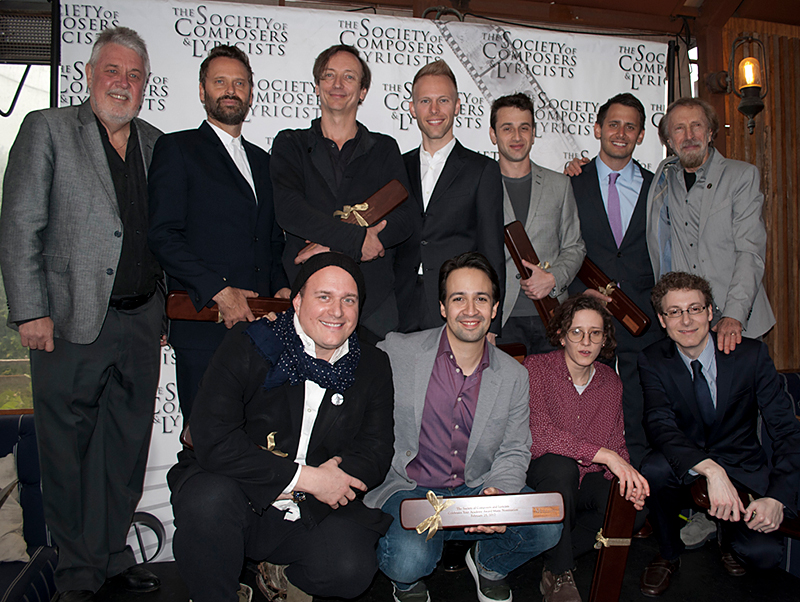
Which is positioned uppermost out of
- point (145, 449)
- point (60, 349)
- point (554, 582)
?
point (60, 349)

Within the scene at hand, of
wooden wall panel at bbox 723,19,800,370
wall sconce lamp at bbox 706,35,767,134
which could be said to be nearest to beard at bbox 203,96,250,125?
wall sconce lamp at bbox 706,35,767,134

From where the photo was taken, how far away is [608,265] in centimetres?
312

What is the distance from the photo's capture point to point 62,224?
2389 mm

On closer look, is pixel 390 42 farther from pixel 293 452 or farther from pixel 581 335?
pixel 293 452

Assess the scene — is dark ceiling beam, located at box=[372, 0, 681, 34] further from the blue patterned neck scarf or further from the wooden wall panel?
the blue patterned neck scarf

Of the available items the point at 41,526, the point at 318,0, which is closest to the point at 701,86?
the point at 318,0

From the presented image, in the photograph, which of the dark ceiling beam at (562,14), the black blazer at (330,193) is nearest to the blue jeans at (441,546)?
the black blazer at (330,193)

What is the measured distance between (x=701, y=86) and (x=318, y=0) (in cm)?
286

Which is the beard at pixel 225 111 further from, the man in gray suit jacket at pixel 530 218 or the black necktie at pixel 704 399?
the black necktie at pixel 704 399

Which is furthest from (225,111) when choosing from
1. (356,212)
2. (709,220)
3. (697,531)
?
(697,531)

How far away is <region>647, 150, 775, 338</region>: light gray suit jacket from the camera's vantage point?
2926 millimetres

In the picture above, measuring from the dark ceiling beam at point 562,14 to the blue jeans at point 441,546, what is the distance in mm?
3279

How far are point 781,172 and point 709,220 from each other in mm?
2078

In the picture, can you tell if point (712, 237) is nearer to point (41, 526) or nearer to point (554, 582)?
point (554, 582)
